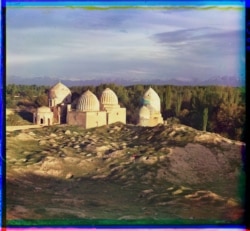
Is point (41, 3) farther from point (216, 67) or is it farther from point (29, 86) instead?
point (216, 67)

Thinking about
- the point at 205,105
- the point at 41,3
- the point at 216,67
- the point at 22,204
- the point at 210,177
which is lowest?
the point at 22,204

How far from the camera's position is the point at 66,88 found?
319cm

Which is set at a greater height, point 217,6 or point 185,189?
point 217,6

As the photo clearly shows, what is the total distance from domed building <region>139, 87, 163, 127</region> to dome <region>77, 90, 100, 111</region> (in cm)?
29

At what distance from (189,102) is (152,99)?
0.78ft

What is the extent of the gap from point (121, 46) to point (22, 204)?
1.17 meters

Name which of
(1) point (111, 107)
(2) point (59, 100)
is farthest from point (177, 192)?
(2) point (59, 100)

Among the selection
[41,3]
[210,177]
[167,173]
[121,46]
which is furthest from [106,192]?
[41,3]

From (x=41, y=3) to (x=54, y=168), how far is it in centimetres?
104

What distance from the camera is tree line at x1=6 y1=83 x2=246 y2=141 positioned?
3.19 meters

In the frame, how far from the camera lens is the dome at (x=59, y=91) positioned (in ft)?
10.4

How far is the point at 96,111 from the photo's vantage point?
3.24m

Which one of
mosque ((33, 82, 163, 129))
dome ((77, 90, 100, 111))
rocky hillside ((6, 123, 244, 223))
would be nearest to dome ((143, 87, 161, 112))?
mosque ((33, 82, 163, 129))

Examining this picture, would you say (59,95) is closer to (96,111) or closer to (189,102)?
(96,111)
